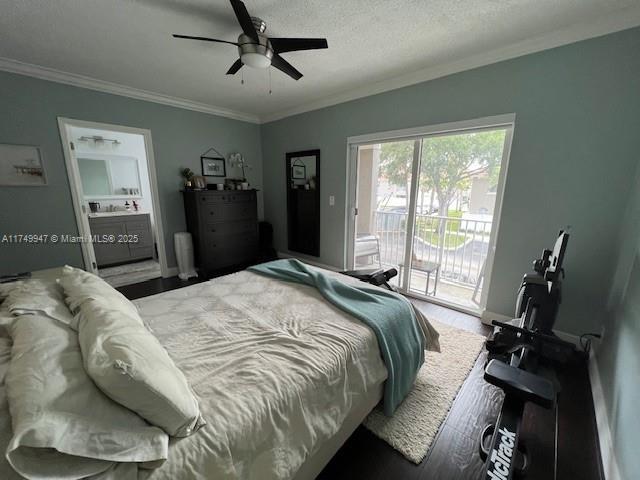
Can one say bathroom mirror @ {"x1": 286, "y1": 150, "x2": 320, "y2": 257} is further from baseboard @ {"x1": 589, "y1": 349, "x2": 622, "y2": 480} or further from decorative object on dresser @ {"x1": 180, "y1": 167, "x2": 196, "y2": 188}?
baseboard @ {"x1": 589, "y1": 349, "x2": 622, "y2": 480}

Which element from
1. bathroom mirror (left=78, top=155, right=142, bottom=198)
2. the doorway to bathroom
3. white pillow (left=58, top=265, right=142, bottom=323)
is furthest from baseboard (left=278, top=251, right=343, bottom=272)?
bathroom mirror (left=78, top=155, right=142, bottom=198)

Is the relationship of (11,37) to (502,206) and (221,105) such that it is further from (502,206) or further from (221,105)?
(502,206)

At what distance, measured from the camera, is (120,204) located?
4906mm

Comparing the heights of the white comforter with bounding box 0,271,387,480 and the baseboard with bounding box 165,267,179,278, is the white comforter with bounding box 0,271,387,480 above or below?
above

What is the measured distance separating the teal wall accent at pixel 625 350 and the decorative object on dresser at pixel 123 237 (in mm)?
5800

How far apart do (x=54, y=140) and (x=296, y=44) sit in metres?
3.03

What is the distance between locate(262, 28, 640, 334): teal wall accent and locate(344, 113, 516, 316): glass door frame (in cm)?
6

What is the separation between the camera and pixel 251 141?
4.55m

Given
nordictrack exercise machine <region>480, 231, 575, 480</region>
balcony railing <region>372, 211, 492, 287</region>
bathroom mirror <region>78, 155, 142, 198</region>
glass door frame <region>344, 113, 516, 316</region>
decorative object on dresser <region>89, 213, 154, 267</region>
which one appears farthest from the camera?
bathroom mirror <region>78, 155, 142, 198</region>

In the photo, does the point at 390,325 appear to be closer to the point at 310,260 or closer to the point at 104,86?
the point at 310,260

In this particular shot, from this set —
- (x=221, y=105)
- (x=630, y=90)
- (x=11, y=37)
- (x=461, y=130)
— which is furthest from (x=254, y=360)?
(x=221, y=105)

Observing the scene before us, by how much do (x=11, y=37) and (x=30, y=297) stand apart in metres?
2.44

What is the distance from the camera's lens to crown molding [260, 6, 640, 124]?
1746 millimetres

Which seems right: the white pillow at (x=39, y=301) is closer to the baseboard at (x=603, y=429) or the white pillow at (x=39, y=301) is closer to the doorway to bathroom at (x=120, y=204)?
the baseboard at (x=603, y=429)
